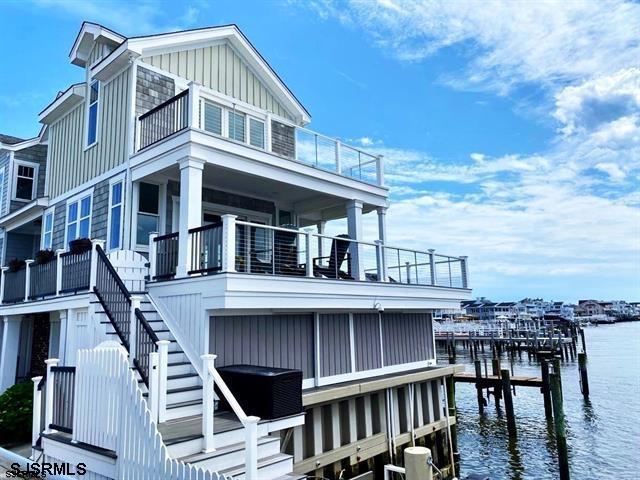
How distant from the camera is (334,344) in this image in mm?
10969

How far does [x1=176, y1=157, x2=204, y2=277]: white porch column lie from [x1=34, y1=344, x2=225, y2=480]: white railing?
8.84 feet

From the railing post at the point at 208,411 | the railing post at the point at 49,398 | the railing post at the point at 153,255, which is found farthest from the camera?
the railing post at the point at 153,255

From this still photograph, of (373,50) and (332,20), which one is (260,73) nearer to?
(332,20)

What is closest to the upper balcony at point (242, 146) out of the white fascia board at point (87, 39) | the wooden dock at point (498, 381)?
the white fascia board at point (87, 39)

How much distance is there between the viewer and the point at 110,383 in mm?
6082

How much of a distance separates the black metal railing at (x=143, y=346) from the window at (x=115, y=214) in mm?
4902

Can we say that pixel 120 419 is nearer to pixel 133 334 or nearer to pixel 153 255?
pixel 133 334

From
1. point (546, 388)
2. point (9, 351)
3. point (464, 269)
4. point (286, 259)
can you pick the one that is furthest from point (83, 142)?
point (546, 388)

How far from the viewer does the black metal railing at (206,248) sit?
8.30 meters

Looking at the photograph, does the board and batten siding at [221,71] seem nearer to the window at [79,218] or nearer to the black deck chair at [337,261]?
the window at [79,218]

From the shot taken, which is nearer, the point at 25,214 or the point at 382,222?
the point at 382,222

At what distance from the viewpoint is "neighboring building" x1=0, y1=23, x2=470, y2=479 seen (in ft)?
21.3

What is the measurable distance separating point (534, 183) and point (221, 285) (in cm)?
3261

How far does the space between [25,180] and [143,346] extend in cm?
1597
